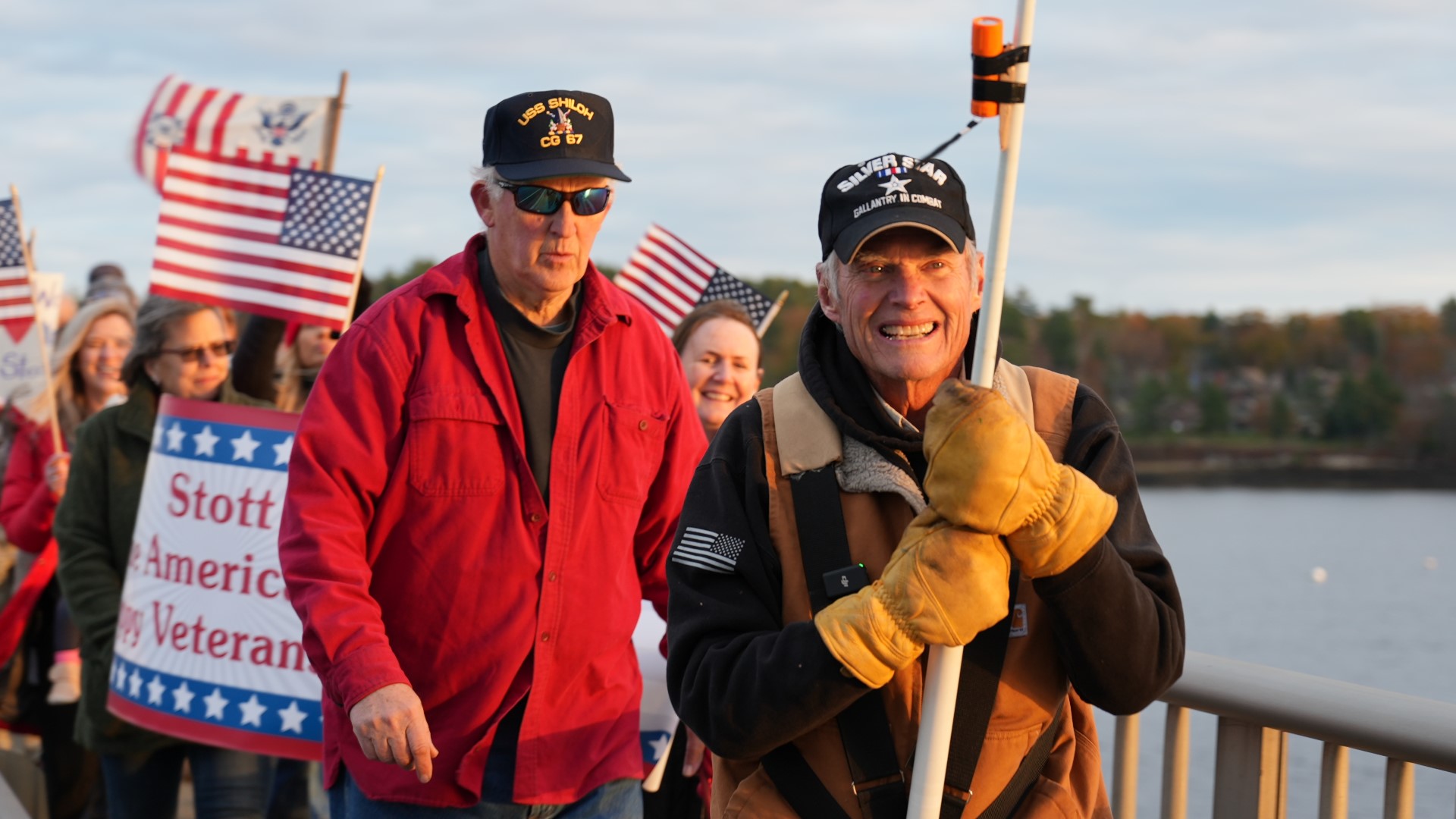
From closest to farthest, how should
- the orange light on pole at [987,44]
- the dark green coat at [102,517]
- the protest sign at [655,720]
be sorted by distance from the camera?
the orange light on pole at [987,44] → the protest sign at [655,720] → the dark green coat at [102,517]

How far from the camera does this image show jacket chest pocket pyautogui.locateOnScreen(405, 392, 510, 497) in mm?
3145

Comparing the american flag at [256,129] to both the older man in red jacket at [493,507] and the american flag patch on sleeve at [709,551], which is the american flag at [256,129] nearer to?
the older man in red jacket at [493,507]

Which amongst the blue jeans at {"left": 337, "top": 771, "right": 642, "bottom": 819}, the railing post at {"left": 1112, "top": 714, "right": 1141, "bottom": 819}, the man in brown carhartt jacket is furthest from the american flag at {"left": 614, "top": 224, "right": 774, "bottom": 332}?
the man in brown carhartt jacket

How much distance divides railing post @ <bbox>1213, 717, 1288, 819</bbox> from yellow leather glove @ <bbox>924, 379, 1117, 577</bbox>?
1501 millimetres

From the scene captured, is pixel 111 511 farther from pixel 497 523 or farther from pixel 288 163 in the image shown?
pixel 497 523

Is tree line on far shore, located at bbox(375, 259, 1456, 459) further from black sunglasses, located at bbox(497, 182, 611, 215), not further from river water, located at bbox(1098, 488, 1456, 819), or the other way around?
black sunglasses, located at bbox(497, 182, 611, 215)

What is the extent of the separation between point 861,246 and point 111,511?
11.2 feet

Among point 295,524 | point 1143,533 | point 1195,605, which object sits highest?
point 1143,533

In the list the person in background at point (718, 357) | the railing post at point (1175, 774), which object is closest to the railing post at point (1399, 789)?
the railing post at point (1175, 774)

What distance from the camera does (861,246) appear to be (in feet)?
8.20

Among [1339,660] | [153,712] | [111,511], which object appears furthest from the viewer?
[1339,660]

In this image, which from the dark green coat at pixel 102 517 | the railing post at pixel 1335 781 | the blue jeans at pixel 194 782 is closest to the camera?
the railing post at pixel 1335 781

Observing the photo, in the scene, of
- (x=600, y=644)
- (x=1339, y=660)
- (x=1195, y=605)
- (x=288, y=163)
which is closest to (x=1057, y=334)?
(x=1195, y=605)

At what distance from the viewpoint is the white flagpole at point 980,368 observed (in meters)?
2.28
